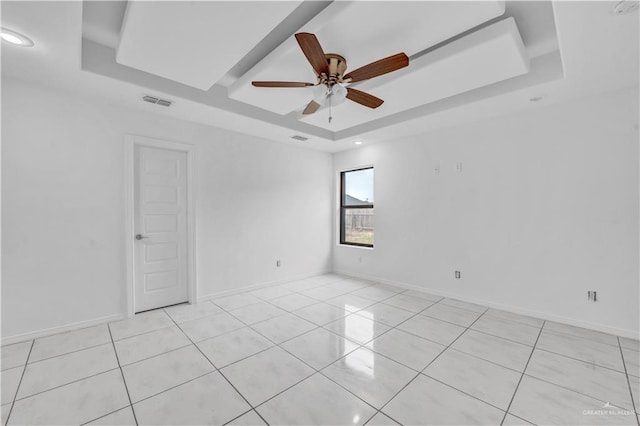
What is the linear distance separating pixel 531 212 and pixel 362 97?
2612mm

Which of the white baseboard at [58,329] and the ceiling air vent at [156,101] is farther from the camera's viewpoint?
the ceiling air vent at [156,101]

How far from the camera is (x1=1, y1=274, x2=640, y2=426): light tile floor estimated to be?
176 cm

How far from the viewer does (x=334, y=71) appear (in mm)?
2307

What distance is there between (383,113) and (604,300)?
128 inches

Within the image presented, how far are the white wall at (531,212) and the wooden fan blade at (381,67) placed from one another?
243cm

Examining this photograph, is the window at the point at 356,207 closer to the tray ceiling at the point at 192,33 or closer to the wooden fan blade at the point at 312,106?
the wooden fan blade at the point at 312,106

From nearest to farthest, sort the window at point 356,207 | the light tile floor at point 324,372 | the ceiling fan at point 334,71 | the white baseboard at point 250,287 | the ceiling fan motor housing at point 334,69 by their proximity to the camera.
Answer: the light tile floor at point 324,372 < the ceiling fan at point 334,71 < the ceiling fan motor housing at point 334,69 < the white baseboard at point 250,287 < the window at point 356,207

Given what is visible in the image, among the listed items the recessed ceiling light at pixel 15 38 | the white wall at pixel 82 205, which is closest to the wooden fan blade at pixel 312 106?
the white wall at pixel 82 205

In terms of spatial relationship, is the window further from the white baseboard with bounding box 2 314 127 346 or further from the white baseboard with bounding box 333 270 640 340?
the white baseboard with bounding box 2 314 127 346

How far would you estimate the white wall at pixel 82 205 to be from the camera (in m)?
2.68

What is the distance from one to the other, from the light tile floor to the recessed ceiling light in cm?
257

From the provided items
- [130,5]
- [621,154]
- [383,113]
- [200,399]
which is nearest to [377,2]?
[130,5]

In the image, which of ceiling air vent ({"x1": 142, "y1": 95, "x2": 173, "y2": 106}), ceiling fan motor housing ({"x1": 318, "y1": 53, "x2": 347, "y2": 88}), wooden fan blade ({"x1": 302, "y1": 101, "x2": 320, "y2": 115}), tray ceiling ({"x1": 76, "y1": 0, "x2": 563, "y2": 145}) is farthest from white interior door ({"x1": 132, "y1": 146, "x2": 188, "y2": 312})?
ceiling fan motor housing ({"x1": 318, "y1": 53, "x2": 347, "y2": 88})

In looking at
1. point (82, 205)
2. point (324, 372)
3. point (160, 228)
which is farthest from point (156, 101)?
point (324, 372)
